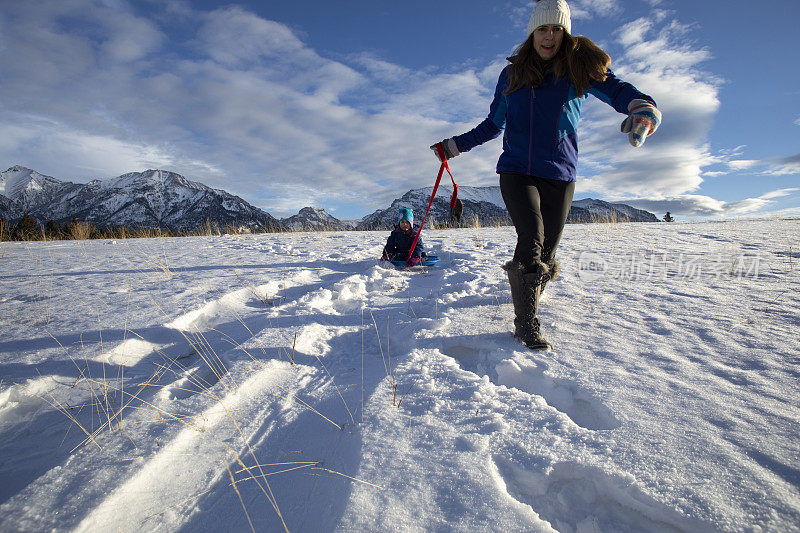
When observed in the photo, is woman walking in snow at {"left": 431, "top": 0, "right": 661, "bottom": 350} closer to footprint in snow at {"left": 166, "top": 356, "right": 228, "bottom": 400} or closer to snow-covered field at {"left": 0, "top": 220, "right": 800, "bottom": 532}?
snow-covered field at {"left": 0, "top": 220, "right": 800, "bottom": 532}

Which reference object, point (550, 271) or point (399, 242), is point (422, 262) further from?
point (550, 271)

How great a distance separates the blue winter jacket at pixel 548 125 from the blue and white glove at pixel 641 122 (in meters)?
0.22

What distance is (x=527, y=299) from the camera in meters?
2.14

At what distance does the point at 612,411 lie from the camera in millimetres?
1430

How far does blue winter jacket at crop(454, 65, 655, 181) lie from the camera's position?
2184 mm

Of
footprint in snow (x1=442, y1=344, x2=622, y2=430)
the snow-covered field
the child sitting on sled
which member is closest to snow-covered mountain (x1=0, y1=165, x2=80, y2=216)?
the child sitting on sled

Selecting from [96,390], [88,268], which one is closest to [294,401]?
[96,390]

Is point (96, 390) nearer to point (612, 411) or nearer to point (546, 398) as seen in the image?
point (546, 398)

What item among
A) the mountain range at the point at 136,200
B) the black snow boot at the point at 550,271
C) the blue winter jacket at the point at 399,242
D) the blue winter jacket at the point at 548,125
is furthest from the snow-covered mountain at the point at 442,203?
the blue winter jacket at the point at 548,125

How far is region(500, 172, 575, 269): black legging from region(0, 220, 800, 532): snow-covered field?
0.60m

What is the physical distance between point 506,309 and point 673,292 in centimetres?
163

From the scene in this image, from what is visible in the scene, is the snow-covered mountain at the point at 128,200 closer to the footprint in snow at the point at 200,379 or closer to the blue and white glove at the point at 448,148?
the blue and white glove at the point at 448,148

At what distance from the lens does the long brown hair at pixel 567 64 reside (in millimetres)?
2098

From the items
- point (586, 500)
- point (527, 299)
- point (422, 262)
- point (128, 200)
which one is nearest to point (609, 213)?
point (422, 262)
